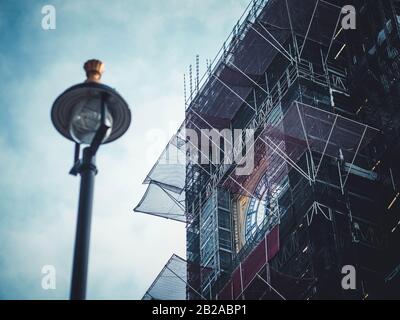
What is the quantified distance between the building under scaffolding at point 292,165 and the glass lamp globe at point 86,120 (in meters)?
12.4

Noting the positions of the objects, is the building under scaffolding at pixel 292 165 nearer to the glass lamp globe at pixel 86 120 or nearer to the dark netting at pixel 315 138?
the dark netting at pixel 315 138

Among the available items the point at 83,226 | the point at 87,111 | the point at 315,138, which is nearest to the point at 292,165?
the point at 315,138

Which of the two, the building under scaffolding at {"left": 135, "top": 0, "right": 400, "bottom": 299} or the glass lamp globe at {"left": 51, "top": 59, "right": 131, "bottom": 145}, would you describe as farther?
the building under scaffolding at {"left": 135, "top": 0, "right": 400, "bottom": 299}

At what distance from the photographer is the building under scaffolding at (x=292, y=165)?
21172mm

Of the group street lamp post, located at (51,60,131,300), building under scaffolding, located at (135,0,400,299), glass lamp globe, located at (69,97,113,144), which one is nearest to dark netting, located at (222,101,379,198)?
building under scaffolding, located at (135,0,400,299)

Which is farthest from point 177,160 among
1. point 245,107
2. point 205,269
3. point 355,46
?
point 355,46

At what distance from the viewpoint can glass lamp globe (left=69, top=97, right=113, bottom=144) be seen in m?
8.08

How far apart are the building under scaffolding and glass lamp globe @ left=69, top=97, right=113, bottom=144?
489 inches

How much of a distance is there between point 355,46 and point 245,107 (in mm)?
5269

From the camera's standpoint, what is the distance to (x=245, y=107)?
30.7m

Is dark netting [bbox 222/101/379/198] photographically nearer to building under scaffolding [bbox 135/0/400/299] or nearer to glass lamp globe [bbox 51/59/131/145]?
building under scaffolding [bbox 135/0/400/299]

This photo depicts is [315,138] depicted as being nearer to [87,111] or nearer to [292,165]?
[292,165]

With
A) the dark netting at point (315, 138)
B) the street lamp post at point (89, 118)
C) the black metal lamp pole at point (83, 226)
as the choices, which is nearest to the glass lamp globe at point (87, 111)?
the street lamp post at point (89, 118)
